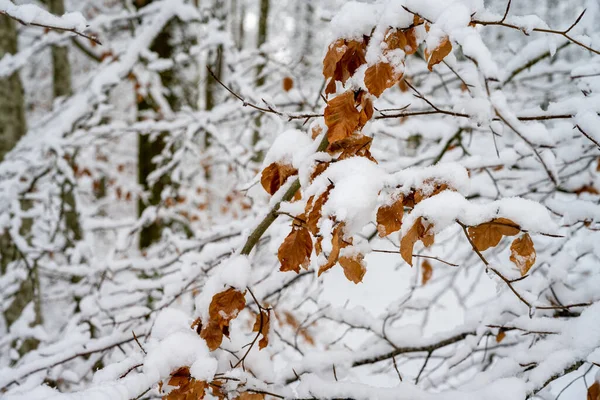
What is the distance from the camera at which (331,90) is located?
0.96 meters

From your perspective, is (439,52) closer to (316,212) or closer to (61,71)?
(316,212)

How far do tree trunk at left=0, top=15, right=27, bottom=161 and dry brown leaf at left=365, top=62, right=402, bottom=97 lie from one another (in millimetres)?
3568

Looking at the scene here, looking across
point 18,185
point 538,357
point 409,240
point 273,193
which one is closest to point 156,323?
point 273,193

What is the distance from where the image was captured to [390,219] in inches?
34.3

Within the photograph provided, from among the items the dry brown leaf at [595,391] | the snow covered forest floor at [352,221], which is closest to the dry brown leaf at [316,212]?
the snow covered forest floor at [352,221]

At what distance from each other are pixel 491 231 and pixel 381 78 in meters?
0.43

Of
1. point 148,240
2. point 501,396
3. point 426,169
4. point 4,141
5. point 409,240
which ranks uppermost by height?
point 426,169

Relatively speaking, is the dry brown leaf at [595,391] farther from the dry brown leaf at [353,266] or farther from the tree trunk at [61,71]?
the tree trunk at [61,71]

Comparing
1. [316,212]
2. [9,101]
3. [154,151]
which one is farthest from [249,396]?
[154,151]

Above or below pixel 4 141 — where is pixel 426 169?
above

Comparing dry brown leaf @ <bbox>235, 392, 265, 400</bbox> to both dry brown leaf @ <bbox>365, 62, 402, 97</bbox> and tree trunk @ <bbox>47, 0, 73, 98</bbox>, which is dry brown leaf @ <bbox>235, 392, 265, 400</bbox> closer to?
dry brown leaf @ <bbox>365, 62, 402, 97</bbox>

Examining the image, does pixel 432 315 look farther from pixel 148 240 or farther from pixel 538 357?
pixel 538 357

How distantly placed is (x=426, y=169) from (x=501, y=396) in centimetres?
71

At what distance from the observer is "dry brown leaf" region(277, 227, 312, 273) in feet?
3.22
